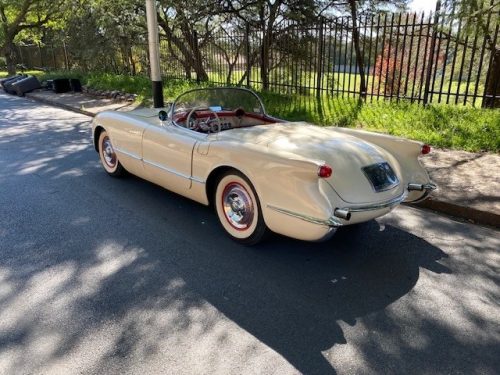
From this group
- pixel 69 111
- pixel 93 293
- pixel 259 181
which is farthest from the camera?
pixel 69 111

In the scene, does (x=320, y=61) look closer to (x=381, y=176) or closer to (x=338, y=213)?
(x=381, y=176)

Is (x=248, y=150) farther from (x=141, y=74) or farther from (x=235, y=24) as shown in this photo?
(x=141, y=74)

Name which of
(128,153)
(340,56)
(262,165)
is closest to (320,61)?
(340,56)

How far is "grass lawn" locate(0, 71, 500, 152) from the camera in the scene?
6828mm

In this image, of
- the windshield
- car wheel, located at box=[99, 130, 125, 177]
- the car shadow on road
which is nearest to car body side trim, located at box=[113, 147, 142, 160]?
car wheel, located at box=[99, 130, 125, 177]

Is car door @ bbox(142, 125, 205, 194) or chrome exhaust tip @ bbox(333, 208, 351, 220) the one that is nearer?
chrome exhaust tip @ bbox(333, 208, 351, 220)

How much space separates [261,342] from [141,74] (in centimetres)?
1663

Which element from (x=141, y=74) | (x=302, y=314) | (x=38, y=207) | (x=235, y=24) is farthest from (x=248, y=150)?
(x=141, y=74)

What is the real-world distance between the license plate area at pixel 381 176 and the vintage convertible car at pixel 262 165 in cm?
1

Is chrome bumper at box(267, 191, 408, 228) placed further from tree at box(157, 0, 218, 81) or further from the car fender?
tree at box(157, 0, 218, 81)

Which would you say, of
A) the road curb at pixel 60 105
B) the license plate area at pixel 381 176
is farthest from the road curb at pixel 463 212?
the road curb at pixel 60 105

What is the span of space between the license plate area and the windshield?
177 cm

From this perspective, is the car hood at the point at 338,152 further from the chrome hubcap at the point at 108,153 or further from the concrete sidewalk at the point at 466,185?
the chrome hubcap at the point at 108,153

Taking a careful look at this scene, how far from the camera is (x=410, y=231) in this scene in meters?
4.14
